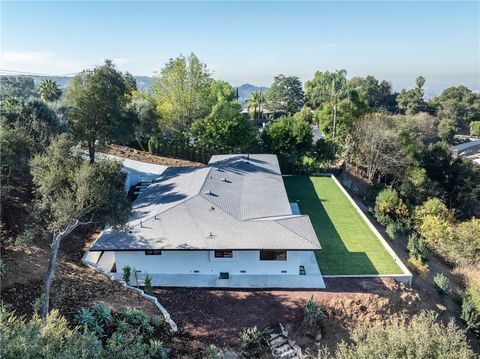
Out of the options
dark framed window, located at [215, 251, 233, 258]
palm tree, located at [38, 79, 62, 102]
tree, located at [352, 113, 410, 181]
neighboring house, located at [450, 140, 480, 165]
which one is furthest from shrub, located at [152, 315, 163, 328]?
neighboring house, located at [450, 140, 480, 165]

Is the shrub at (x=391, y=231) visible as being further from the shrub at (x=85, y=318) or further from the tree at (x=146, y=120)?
the tree at (x=146, y=120)

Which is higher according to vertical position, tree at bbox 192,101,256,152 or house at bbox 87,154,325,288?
tree at bbox 192,101,256,152

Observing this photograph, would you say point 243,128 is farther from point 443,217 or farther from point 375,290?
point 375,290

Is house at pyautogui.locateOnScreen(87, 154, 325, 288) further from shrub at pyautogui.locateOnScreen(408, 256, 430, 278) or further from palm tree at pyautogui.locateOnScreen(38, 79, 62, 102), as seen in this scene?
palm tree at pyautogui.locateOnScreen(38, 79, 62, 102)

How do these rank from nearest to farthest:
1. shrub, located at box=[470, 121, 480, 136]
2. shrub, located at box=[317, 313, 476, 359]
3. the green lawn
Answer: shrub, located at box=[317, 313, 476, 359], the green lawn, shrub, located at box=[470, 121, 480, 136]

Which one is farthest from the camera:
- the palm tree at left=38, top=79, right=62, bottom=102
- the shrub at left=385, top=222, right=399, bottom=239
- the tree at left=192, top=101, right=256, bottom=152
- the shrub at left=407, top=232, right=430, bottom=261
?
the palm tree at left=38, top=79, right=62, bottom=102

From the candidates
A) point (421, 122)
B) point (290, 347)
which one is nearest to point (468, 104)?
point (421, 122)

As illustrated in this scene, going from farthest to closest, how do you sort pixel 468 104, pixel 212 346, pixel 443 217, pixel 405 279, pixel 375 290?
1. pixel 468 104
2. pixel 443 217
3. pixel 405 279
4. pixel 375 290
5. pixel 212 346

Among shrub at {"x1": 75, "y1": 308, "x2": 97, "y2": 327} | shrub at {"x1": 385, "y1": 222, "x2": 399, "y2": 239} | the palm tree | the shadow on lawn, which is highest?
the palm tree
